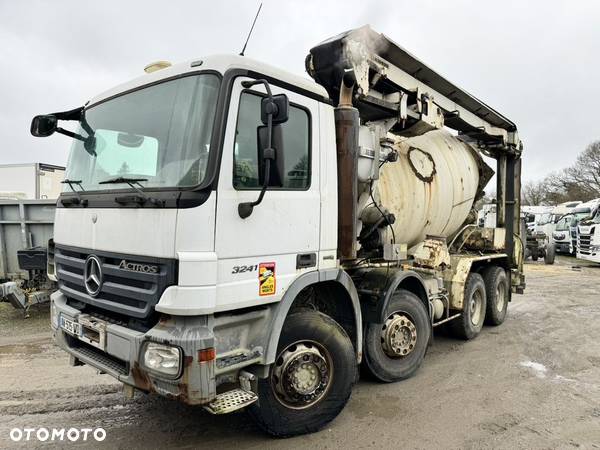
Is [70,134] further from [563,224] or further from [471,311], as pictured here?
[563,224]

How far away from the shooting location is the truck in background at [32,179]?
12.6m

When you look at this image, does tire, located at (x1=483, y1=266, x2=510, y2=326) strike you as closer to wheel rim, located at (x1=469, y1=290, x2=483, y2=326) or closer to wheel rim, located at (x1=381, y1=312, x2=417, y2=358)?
wheel rim, located at (x1=469, y1=290, x2=483, y2=326)

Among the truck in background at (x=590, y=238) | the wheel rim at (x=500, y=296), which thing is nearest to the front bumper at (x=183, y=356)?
the wheel rim at (x=500, y=296)

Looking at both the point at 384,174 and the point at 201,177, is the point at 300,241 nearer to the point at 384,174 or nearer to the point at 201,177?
the point at 201,177

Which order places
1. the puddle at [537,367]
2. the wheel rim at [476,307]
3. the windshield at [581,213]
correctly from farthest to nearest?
the windshield at [581,213] → the wheel rim at [476,307] → the puddle at [537,367]

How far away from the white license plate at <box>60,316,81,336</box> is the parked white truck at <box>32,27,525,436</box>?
0.08 feet

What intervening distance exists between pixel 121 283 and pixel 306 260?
54.8 inches

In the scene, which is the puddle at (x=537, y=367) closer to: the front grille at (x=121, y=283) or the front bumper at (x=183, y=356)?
the front bumper at (x=183, y=356)

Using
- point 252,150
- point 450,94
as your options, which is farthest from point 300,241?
point 450,94

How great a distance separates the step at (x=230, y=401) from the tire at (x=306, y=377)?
305 mm

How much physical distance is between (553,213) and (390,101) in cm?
2588

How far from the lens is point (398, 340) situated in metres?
4.57

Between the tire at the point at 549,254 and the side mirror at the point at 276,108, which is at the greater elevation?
the side mirror at the point at 276,108

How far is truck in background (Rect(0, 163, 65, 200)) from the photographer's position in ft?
41.4
